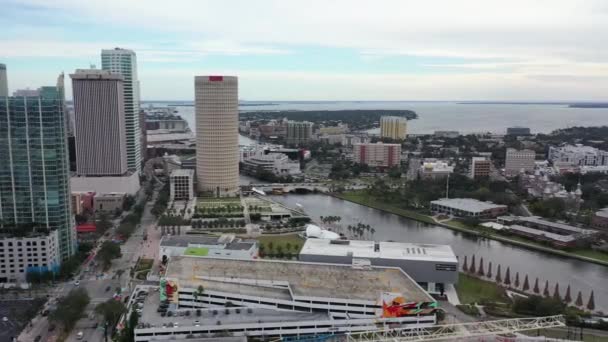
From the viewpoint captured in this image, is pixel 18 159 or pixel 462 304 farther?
pixel 18 159

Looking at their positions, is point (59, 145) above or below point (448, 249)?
above

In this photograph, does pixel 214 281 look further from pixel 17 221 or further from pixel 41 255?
pixel 17 221

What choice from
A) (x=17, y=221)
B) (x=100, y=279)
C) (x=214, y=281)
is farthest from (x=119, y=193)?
(x=214, y=281)

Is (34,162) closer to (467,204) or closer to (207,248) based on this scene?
(207,248)

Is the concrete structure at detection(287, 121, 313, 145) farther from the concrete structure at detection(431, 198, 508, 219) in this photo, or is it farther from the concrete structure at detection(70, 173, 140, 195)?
the concrete structure at detection(431, 198, 508, 219)

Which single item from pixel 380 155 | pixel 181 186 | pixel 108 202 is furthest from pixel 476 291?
pixel 380 155

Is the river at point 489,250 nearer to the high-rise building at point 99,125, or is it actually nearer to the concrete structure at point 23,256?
the high-rise building at point 99,125

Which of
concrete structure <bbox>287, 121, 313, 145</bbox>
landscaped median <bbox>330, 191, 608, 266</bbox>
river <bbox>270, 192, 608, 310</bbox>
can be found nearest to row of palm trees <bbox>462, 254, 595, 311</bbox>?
river <bbox>270, 192, 608, 310</bbox>
